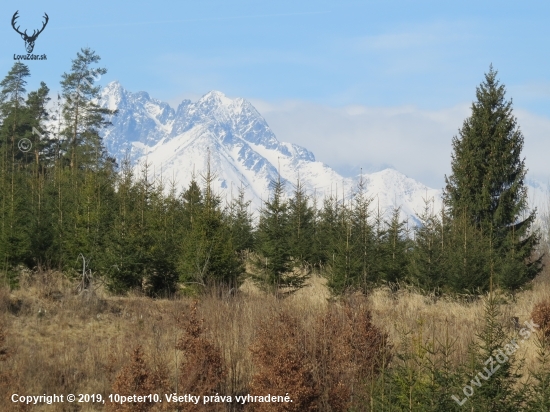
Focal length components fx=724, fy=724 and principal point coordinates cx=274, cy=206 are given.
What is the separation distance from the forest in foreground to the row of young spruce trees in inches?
2.6

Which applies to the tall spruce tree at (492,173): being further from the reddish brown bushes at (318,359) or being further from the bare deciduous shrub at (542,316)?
the reddish brown bushes at (318,359)

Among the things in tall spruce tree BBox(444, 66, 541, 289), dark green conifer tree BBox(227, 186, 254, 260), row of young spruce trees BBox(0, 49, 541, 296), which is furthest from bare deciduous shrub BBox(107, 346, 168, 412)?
tall spruce tree BBox(444, 66, 541, 289)

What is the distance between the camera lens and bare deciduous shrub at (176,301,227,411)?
11570 mm

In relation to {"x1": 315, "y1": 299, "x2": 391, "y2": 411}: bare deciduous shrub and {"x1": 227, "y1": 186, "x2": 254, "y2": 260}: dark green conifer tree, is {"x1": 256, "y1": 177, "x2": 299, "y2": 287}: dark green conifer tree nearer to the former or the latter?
{"x1": 227, "y1": 186, "x2": 254, "y2": 260}: dark green conifer tree

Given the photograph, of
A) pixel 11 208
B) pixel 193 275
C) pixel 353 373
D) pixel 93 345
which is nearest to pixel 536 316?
pixel 353 373

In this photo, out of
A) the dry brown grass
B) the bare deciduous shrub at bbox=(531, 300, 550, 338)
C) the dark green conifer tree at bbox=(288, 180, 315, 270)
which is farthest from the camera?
the dark green conifer tree at bbox=(288, 180, 315, 270)

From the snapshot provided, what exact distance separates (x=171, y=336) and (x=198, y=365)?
354 cm

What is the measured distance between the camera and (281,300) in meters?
16.3

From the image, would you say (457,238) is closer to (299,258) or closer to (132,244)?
(299,258)

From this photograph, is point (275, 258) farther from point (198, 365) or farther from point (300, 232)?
point (198, 365)

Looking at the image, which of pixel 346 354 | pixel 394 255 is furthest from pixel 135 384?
pixel 394 255

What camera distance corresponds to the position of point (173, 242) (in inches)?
836

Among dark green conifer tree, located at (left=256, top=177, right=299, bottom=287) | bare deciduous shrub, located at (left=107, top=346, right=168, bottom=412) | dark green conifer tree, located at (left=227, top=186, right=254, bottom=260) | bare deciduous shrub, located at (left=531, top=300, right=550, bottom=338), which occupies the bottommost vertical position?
bare deciduous shrub, located at (left=107, top=346, right=168, bottom=412)

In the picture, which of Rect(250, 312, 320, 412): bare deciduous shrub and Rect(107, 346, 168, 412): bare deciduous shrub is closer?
Rect(250, 312, 320, 412): bare deciduous shrub
